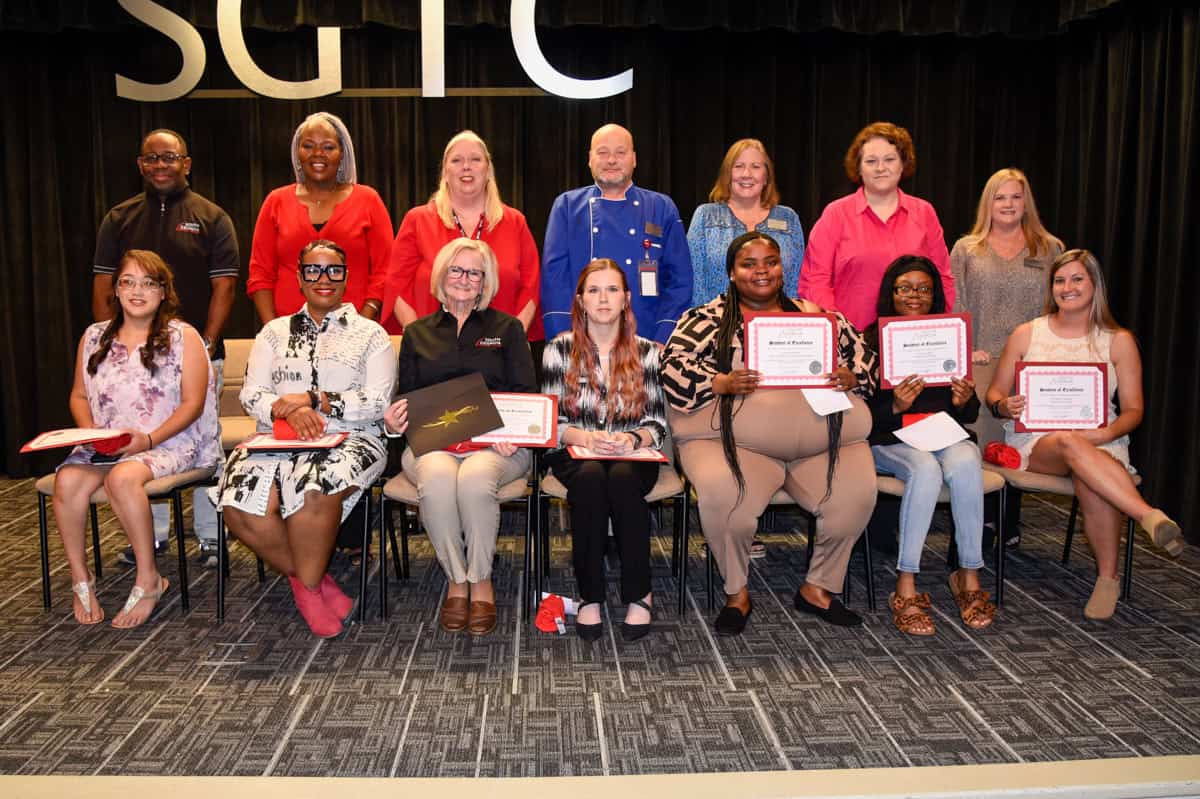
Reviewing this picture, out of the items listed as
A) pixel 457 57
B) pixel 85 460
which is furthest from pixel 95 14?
pixel 85 460

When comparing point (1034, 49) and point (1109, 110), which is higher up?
point (1034, 49)

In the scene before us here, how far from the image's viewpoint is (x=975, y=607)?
3457 mm

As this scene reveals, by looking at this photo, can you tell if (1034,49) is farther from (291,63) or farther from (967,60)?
(291,63)

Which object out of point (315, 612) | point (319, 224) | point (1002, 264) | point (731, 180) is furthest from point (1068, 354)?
point (319, 224)

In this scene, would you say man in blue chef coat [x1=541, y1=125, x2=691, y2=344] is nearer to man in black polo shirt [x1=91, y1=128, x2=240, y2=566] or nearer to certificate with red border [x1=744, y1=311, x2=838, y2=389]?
certificate with red border [x1=744, y1=311, x2=838, y2=389]

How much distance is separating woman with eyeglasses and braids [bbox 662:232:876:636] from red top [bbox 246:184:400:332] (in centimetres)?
166

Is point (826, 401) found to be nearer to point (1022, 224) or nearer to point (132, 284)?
point (1022, 224)

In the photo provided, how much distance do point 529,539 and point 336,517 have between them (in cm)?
72

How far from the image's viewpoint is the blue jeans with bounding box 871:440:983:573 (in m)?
3.48

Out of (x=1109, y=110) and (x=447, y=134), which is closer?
(x=1109, y=110)

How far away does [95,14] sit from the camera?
5.73m

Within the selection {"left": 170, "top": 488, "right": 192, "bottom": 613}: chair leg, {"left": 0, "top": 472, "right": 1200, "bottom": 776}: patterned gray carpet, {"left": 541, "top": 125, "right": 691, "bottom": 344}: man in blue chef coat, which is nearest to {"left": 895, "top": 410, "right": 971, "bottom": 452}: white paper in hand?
{"left": 0, "top": 472, "right": 1200, "bottom": 776}: patterned gray carpet

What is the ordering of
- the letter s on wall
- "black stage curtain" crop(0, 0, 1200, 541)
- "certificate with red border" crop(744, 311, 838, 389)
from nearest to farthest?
"certificate with red border" crop(744, 311, 838, 389) < the letter s on wall < "black stage curtain" crop(0, 0, 1200, 541)

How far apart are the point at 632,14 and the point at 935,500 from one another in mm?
3805
